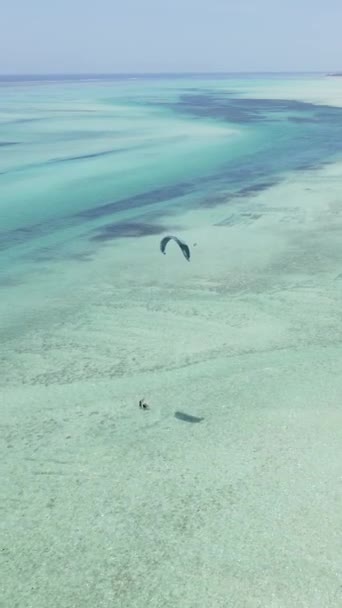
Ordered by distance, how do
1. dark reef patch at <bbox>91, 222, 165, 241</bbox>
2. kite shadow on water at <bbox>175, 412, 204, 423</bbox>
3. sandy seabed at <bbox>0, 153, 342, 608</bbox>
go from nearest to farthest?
sandy seabed at <bbox>0, 153, 342, 608</bbox>
kite shadow on water at <bbox>175, 412, 204, 423</bbox>
dark reef patch at <bbox>91, 222, 165, 241</bbox>

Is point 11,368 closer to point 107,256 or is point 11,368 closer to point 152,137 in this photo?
point 107,256

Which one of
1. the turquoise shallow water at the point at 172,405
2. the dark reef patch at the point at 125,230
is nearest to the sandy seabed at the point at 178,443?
the turquoise shallow water at the point at 172,405

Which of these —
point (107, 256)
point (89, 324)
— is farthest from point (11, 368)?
point (107, 256)

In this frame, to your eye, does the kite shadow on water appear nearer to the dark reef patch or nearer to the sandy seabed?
the sandy seabed

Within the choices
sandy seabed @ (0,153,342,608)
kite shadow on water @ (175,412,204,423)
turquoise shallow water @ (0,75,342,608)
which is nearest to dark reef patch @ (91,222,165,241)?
turquoise shallow water @ (0,75,342,608)

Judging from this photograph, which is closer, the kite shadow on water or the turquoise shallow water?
the turquoise shallow water

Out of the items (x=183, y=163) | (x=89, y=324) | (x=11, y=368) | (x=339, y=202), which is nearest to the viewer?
(x=11, y=368)

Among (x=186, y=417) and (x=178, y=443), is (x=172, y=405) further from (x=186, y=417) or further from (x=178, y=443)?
(x=178, y=443)

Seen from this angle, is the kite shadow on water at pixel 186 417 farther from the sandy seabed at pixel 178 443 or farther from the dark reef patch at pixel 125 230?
the dark reef patch at pixel 125 230

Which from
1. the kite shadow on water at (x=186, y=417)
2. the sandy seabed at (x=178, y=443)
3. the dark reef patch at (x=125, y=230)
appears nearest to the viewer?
the sandy seabed at (x=178, y=443)
